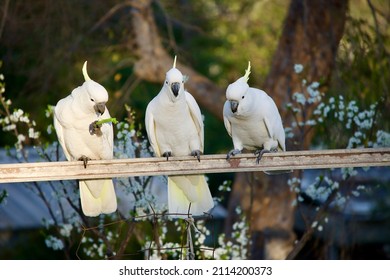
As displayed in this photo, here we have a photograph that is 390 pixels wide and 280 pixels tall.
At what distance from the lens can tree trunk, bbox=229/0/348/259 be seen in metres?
5.80

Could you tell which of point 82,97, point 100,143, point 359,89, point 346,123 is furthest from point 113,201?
point 359,89

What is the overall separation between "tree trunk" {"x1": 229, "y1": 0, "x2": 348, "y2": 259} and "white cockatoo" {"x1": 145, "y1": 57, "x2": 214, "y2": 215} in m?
1.91

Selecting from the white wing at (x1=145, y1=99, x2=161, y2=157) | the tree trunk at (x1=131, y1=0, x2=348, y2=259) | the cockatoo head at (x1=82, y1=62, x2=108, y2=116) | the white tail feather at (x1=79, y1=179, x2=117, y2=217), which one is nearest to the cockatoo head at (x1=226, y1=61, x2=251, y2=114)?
the white wing at (x1=145, y1=99, x2=161, y2=157)

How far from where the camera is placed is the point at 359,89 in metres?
4.72

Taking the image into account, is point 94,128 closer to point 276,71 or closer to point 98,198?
point 98,198

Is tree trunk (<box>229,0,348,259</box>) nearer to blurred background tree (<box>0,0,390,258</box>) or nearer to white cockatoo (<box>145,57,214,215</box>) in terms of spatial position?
blurred background tree (<box>0,0,390,258</box>)

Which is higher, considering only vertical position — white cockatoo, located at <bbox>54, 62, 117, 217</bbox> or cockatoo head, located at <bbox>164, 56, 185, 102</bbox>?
cockatoo head, located at <bbox>164, 56, 185, 102</bbox>

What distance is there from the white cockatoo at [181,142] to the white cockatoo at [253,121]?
0.63 ft

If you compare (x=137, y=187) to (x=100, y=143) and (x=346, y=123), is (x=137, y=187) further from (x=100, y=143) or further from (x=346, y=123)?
(x=346, y=123)

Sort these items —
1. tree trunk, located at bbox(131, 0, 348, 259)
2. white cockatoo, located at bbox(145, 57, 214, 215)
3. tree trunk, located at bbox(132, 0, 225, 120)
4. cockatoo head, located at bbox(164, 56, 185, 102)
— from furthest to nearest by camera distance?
1. tree trunk, located at bbox(132, 0, 225, 120)
2. tree trunk, located at bbox(131, 0, 348, 259)
3. white cockatoo, located at bbox(145, 57, 214, 215)
4. cockatoo head, located at bbox(164, 56, 185, 102)

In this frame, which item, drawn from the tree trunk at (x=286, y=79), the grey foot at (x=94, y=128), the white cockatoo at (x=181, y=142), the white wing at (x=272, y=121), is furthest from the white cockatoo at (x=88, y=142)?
the tree trunk at (x=286, y=79)

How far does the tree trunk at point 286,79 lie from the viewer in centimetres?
580
